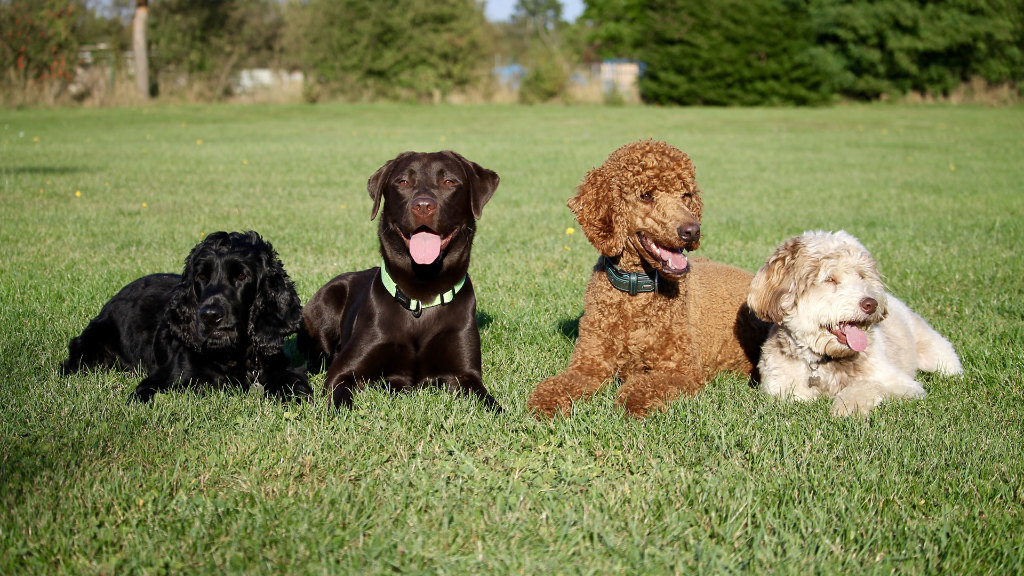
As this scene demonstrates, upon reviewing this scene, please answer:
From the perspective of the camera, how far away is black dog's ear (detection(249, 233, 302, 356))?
4582mm

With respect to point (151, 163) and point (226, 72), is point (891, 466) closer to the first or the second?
point (151, 163)

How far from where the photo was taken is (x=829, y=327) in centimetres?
439

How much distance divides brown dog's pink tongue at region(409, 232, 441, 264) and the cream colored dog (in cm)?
183

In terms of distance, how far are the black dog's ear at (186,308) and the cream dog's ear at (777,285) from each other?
315 centimetres

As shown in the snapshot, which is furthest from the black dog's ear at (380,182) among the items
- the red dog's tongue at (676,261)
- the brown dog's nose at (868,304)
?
the brown dog's nose at (868,304)

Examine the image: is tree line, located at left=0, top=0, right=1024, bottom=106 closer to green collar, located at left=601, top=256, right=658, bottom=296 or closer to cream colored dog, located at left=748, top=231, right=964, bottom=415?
green collar, located at left=601, top=256, right=658, bottom=296

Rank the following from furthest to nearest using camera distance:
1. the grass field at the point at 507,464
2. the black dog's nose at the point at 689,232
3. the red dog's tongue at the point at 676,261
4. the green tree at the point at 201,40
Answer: the green tree at the point at 201,40, the red dog's tongue at the point at 676,261, the black dog's nose at the point at 689,232, the grass field at the point at 507,464

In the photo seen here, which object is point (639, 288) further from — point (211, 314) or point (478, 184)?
point (211, 314)

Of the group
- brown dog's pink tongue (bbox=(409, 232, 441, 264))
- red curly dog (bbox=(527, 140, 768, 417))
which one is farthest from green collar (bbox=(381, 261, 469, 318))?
red curly dog (bbox=(527, 140, 768, 417))

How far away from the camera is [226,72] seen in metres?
43.0

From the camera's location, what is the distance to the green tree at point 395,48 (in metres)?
44.3

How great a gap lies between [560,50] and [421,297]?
135 feet

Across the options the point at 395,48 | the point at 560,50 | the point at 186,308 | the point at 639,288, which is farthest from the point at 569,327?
the point at 395,48

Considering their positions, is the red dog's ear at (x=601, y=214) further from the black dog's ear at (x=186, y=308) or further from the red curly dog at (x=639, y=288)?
the black dog's ear at (x=186, y=308)
